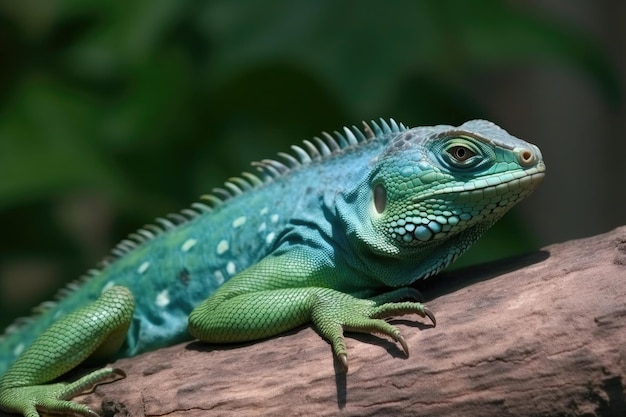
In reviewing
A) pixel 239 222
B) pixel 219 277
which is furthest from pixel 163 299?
pixel 239 222

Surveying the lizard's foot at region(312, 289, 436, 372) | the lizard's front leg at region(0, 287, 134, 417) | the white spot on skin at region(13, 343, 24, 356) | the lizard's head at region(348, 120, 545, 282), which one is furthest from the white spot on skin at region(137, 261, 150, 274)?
the lizard's head at region(348, 120, 545, 282)

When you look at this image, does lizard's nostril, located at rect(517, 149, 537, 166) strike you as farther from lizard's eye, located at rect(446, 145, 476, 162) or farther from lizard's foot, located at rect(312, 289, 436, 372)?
lizard's foot, located at rect(312, 289, 436, 372)

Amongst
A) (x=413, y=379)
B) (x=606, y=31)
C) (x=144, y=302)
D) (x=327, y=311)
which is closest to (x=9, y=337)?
(x=144, y=302)

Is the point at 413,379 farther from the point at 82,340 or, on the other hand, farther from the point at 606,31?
the point at 606,31

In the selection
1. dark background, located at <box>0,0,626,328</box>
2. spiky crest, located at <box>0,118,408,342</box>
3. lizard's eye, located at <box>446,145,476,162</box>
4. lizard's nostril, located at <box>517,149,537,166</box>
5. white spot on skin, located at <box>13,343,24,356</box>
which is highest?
dark background, located at <box>0,0,626,328</box>

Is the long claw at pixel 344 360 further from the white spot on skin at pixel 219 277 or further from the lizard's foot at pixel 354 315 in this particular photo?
the white spot on skin at pixel 219 277

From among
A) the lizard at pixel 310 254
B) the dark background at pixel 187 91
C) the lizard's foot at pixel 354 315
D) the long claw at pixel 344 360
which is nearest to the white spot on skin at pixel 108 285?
the lizard at pixel 310 254

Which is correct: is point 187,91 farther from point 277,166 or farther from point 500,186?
point 500,186
